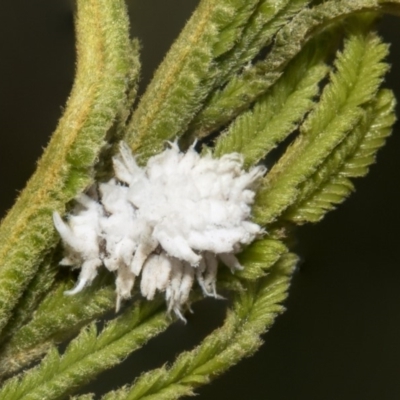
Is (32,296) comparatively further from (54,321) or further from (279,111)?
(279,111)

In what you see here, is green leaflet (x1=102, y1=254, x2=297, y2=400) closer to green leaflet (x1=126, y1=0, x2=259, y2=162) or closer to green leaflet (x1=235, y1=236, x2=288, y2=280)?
green leaflet (x1=235, y1=236, x2=288, y2=280)

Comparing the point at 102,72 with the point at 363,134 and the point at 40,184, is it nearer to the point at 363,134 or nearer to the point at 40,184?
the point at 40,184

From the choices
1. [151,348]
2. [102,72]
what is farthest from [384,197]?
[102,72]

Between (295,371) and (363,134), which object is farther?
(295,371)

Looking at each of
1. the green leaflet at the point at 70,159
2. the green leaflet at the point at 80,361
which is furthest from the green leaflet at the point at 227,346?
the green leaflet at the point at 70,159

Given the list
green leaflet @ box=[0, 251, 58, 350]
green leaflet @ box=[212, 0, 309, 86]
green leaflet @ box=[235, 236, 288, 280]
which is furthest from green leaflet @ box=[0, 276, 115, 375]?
green leaflet @ box=[212, 0, 309, 86]
